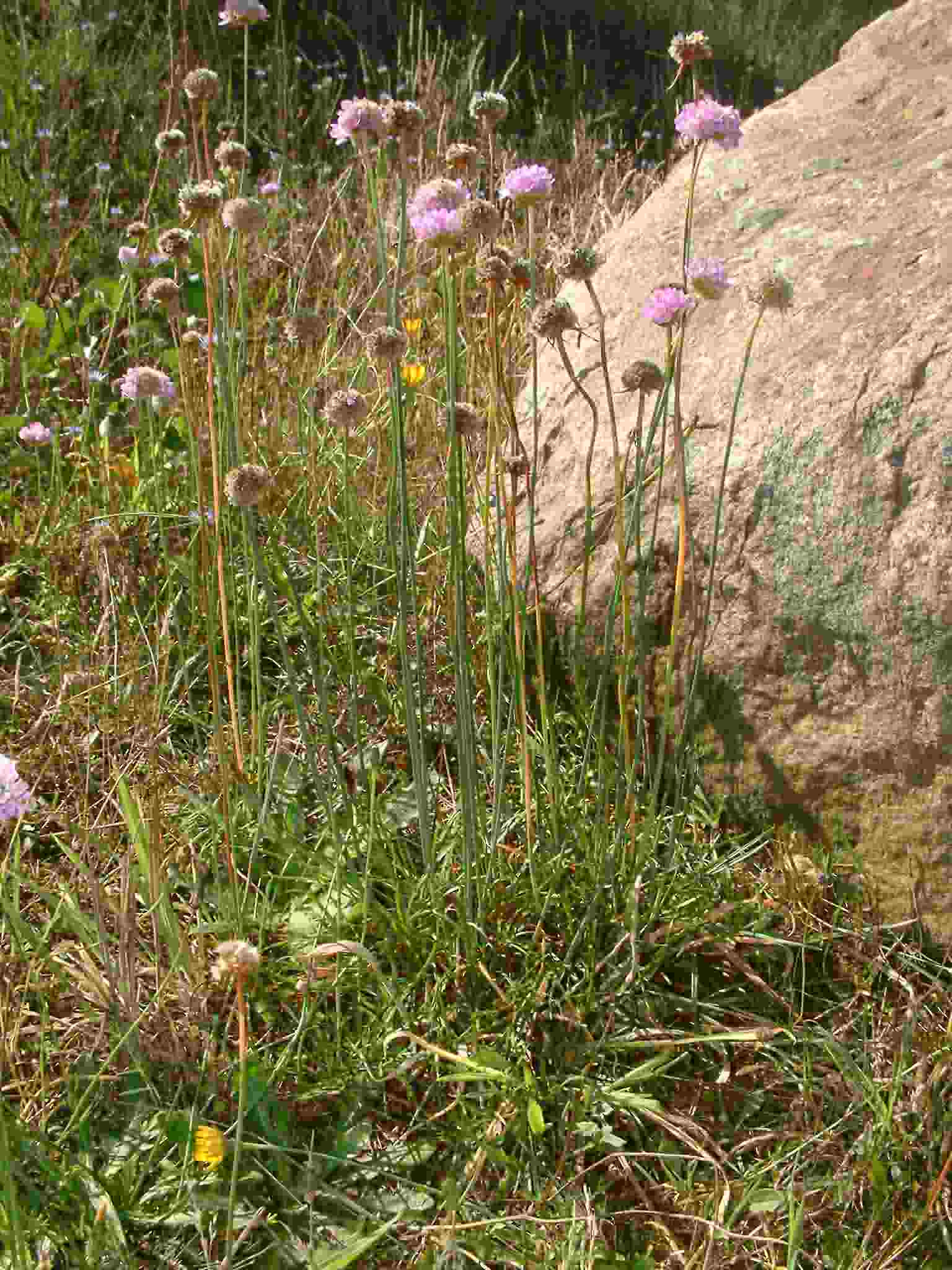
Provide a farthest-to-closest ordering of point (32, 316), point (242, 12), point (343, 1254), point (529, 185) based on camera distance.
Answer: point (32, 316)
point (242, 12)
point (529, 185)
point (343, 1254)

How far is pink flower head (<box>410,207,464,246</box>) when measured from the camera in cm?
152

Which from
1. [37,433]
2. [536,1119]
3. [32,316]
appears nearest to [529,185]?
[536,1119]

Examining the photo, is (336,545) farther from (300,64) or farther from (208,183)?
(300,64)

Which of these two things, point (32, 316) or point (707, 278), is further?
point (32, 316)

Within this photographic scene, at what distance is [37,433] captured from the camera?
110 inches

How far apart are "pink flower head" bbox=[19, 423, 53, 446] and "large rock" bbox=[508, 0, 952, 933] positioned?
116cm

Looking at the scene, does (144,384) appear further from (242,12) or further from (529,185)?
(529,185)

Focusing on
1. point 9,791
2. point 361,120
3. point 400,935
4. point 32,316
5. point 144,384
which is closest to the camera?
point 9,791

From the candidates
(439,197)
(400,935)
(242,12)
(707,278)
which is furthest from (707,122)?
(400,935)

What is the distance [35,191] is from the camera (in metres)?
3.96

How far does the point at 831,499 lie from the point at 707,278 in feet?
1.57

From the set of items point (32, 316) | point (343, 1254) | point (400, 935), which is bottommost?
point (343, 1254)

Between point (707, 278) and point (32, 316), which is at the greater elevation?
point (707, 278)

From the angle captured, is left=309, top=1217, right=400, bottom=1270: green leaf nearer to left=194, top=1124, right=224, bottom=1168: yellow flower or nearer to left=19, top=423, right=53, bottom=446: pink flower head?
left=194, top=1124, right=224, bottom=1168: yellow flower
